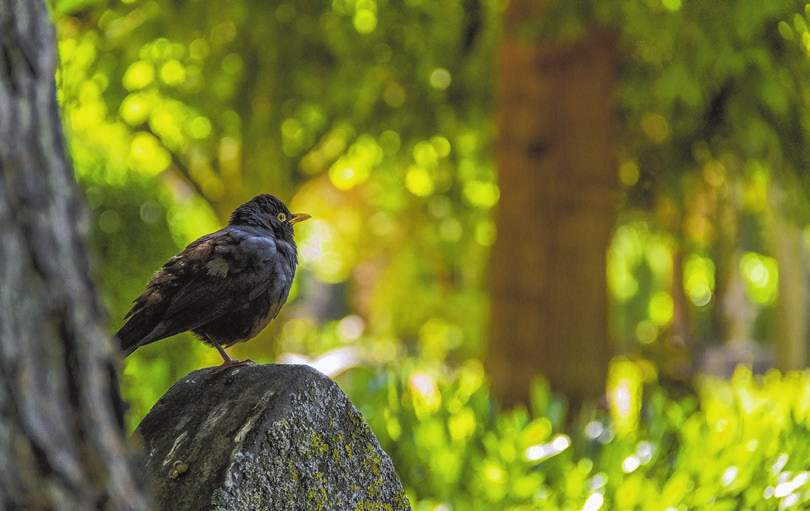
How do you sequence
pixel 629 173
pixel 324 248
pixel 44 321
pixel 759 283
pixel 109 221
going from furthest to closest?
pixel 759 283 < pixel 324 248 < pixel 629 173 < pixel 109 221 < pixel 44 321

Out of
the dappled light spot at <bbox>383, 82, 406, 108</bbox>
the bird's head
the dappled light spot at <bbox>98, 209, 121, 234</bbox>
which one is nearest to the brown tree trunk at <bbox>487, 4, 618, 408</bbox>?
the dappled light spot at <bbox>383, 82, 406, 108</bbox>

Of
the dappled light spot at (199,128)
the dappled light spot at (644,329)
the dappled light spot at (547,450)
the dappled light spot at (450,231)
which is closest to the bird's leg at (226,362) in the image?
the dappled light spot at (547,450)

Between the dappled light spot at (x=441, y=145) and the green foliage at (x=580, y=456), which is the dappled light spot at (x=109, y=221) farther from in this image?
the dappled light spot at (x=441, y=145)

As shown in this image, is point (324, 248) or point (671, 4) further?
point (324, 248)

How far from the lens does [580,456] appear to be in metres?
4.76

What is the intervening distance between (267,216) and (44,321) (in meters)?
1.34

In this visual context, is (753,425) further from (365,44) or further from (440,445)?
(365,44)

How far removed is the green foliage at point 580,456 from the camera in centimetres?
390

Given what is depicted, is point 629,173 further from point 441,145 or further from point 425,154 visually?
point 425,154

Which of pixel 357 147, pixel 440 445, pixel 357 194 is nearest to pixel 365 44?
pixel 357 147

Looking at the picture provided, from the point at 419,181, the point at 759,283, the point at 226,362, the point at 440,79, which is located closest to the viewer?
the point at 226,362

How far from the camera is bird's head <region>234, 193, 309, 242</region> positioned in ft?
8.69

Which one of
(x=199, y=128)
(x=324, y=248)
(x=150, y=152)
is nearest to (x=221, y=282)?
(x=199, y=128)

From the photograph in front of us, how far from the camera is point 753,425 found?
5027 millimetres
